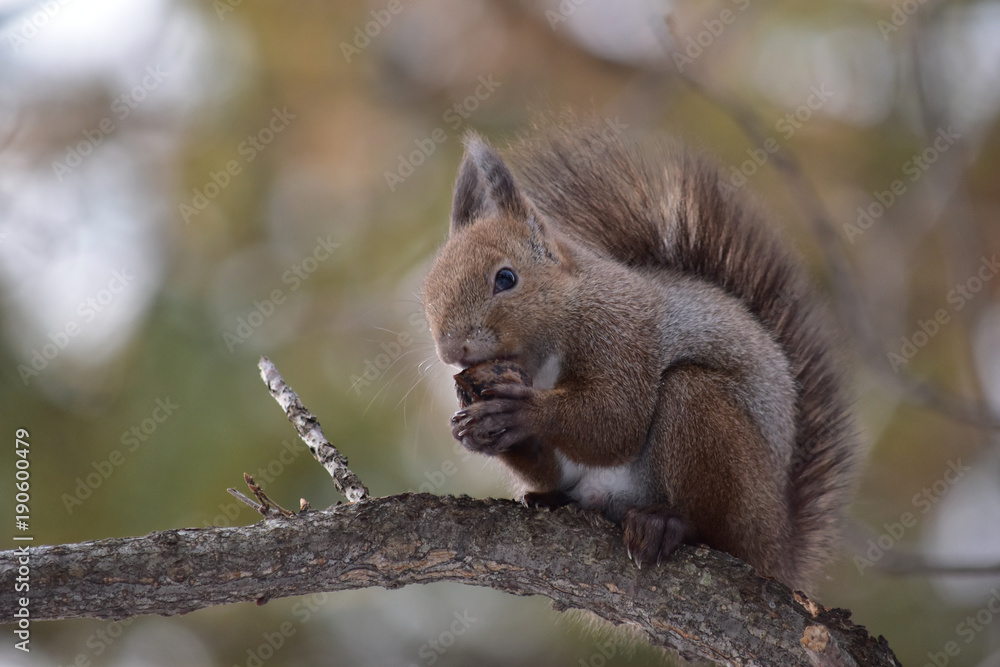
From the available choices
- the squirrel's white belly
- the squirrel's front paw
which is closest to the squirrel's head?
the squirrel's front paw

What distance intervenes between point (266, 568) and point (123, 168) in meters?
3.89

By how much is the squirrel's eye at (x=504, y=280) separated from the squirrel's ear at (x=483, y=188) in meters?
0.37

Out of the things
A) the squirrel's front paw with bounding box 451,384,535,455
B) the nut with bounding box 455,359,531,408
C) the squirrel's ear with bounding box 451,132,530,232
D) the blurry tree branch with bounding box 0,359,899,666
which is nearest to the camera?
Result: the blurry tree branch with bounding box 0,359,899,666

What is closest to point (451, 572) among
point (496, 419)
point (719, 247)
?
point (496, 419)

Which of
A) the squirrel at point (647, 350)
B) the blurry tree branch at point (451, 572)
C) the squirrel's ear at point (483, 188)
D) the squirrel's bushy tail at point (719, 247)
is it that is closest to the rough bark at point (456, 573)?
the blurry tree branch at point (451, 572)

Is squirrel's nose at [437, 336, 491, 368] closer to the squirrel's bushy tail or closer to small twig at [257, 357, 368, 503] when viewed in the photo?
small twig at [257, 357, 368, 503]

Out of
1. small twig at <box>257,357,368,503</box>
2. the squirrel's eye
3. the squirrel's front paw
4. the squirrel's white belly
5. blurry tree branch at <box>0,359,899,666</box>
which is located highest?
the squirrel's eye

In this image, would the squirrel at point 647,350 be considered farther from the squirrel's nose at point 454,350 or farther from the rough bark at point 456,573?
the rough bark at point 456,573

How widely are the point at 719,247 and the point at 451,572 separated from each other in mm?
1672

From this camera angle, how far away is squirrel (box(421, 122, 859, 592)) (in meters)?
→ 2.89

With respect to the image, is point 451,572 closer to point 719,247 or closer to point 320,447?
point 320,447

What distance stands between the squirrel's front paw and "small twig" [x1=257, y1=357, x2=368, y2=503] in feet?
1.28

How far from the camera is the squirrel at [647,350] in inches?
114

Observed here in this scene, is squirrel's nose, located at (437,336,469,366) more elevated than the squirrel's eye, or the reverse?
the squirrel's eye
